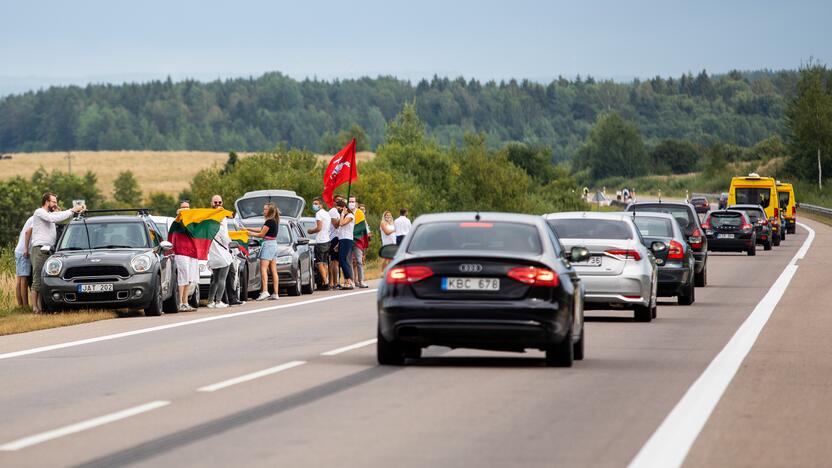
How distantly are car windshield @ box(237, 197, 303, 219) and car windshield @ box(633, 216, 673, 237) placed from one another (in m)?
20.0

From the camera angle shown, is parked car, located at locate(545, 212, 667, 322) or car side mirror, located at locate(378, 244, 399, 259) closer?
car side mirror, located at locate(378, 244, 399, 259)

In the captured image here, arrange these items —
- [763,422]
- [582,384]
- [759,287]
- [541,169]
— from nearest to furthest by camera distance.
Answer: [763,422], [582,384], [759,287], [541,169]

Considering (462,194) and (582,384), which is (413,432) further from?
(462,194)

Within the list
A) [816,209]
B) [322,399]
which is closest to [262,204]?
[322,399]

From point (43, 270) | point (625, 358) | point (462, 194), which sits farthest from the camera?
point (462, 194)

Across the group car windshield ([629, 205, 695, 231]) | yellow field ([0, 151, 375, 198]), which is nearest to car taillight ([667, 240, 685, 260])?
car windshield ([629, 205, 695, 231])

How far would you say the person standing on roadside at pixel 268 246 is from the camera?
27.3 meters

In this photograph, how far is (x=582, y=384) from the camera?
43.3 ft

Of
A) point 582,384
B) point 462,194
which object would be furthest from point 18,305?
point 462,194

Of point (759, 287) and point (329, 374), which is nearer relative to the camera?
point (329, 374)

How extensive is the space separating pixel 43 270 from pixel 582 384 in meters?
12.0

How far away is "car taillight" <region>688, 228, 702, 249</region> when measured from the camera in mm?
31891

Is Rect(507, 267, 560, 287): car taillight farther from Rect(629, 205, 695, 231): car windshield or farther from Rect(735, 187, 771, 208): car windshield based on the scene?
Rect(735, 187, 771, 208): car windshield

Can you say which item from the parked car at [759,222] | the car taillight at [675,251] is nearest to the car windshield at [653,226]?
the car taillight at [675,251]
